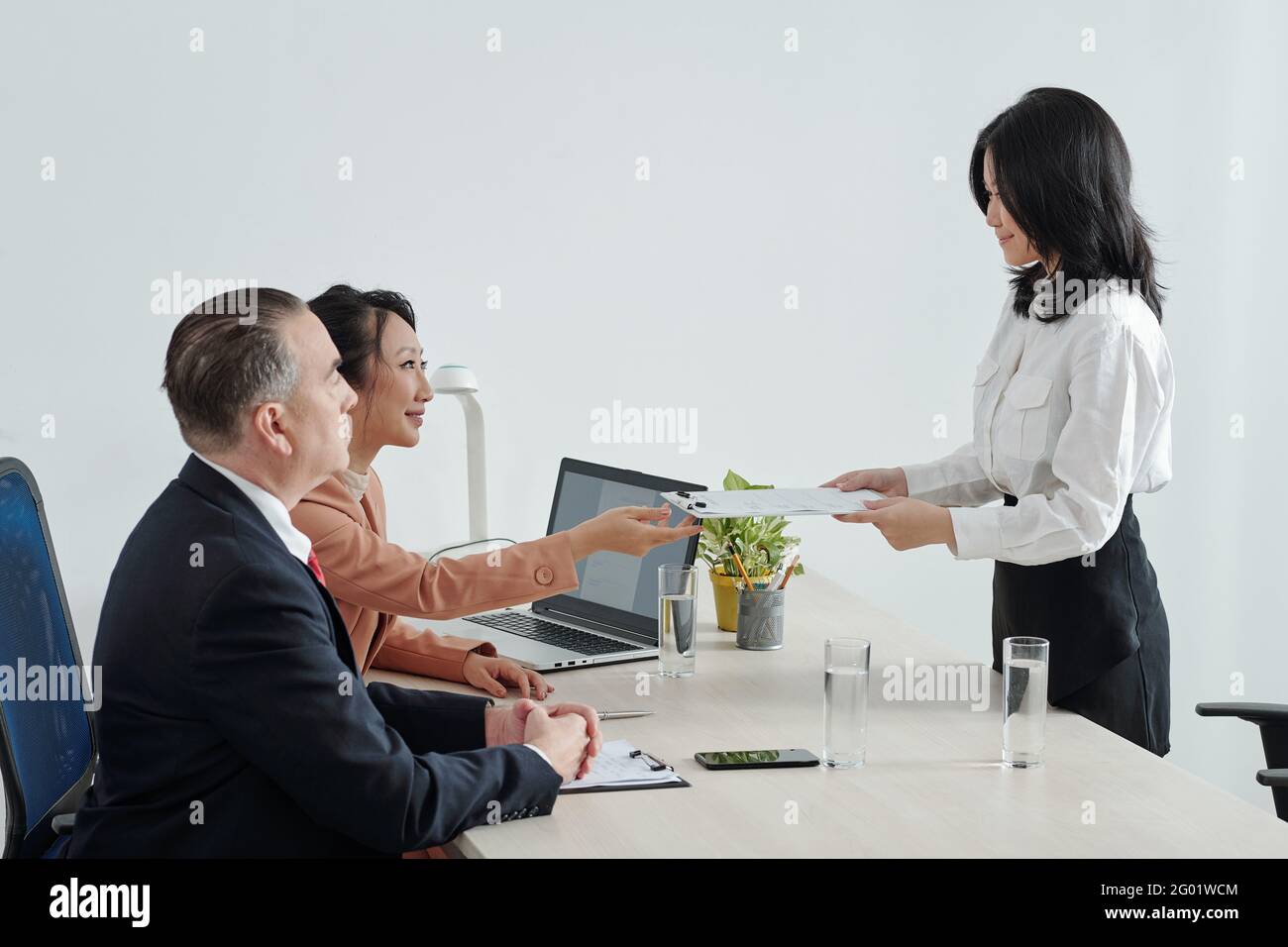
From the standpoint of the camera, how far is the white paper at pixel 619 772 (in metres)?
1.67

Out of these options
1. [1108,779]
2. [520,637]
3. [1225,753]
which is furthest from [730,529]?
[1225,753]

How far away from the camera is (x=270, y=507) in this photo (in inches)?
59.6

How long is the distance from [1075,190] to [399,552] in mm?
1225

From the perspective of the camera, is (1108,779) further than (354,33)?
No

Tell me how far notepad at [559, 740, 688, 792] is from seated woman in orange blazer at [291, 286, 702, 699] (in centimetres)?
30

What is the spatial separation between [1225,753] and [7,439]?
3.39m

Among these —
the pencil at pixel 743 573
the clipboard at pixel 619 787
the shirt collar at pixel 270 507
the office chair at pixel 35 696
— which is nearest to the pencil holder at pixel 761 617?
the pencil at pixel 743 573

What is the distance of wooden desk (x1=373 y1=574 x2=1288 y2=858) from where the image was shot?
1491mm

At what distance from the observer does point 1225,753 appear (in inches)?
153

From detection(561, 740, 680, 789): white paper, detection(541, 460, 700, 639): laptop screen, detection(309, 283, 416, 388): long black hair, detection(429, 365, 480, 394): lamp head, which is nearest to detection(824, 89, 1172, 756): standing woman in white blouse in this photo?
detection(541, 460, 700, 639): laptop screen

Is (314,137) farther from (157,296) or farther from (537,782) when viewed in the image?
(537,782)

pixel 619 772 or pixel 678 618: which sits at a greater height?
pixel 678 618
